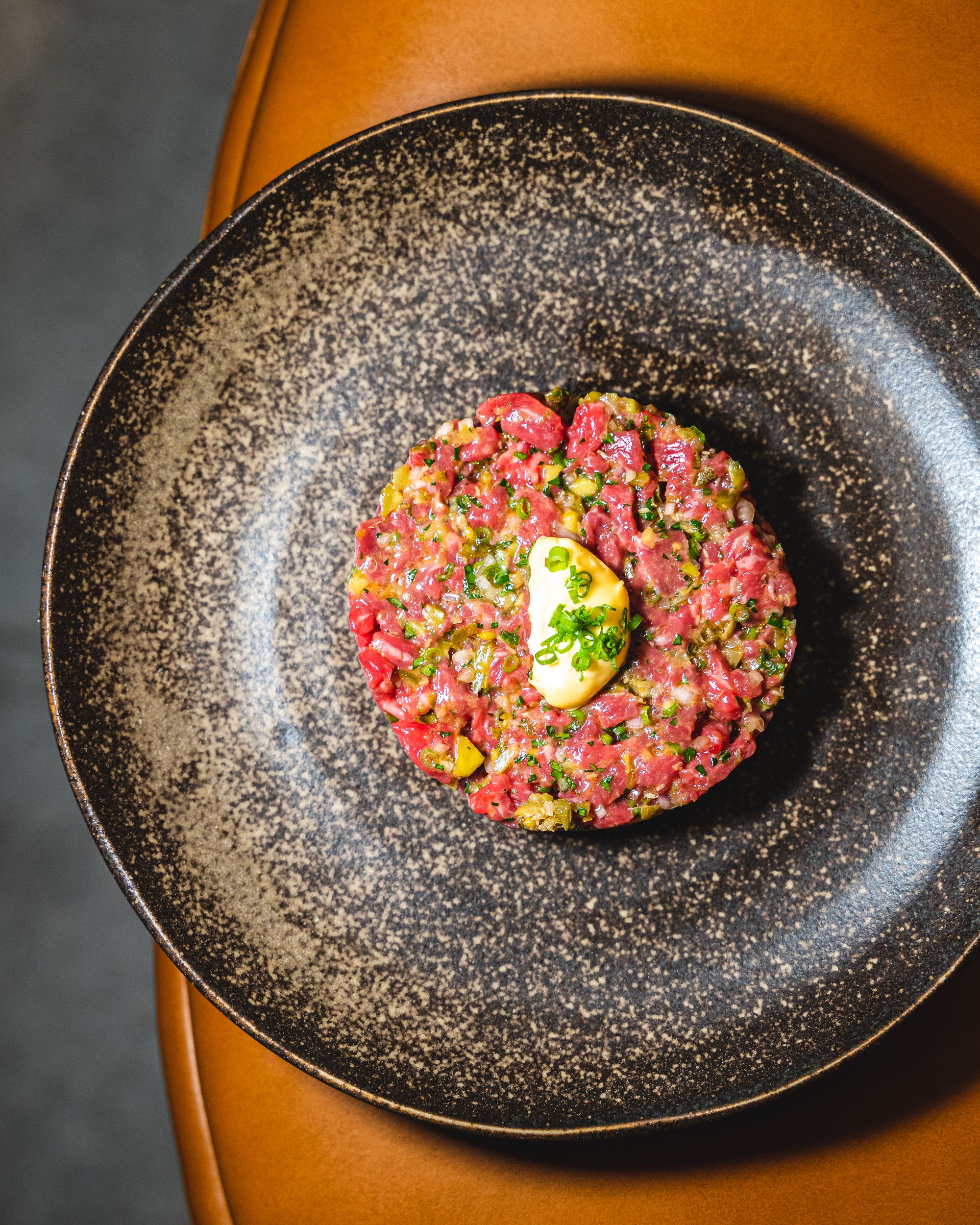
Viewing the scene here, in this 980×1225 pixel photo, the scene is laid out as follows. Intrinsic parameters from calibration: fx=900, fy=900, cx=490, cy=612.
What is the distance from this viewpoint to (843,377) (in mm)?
3137

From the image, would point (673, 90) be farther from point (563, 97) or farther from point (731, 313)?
point (731, 313)

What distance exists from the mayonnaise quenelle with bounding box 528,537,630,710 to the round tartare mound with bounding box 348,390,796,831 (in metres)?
0.08

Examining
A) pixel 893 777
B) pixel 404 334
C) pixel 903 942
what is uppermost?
pixel 404 334

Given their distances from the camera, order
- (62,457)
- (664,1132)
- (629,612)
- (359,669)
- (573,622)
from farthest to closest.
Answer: (62,457)
(359,669)
(664,1132)
(629,612)
(573,622)

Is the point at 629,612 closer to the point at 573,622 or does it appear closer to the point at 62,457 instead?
the point at 573,622

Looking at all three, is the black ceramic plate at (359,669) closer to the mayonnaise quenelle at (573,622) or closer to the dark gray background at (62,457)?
the mayonnaise quenelle at (573,622)

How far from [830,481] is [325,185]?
202 centimetres

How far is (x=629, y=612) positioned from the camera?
2.73 m

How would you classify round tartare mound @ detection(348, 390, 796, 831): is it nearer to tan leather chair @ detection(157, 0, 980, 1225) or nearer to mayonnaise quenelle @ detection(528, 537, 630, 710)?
mayonnaise quenelle @ detection(528, 537, 630, 710)

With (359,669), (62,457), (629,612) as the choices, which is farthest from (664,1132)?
(62,457)

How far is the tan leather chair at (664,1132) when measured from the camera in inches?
121

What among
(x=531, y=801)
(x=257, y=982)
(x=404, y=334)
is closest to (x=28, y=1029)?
(x=257, y=982)

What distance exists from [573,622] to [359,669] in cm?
100

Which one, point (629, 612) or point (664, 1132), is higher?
point (629, 612)
